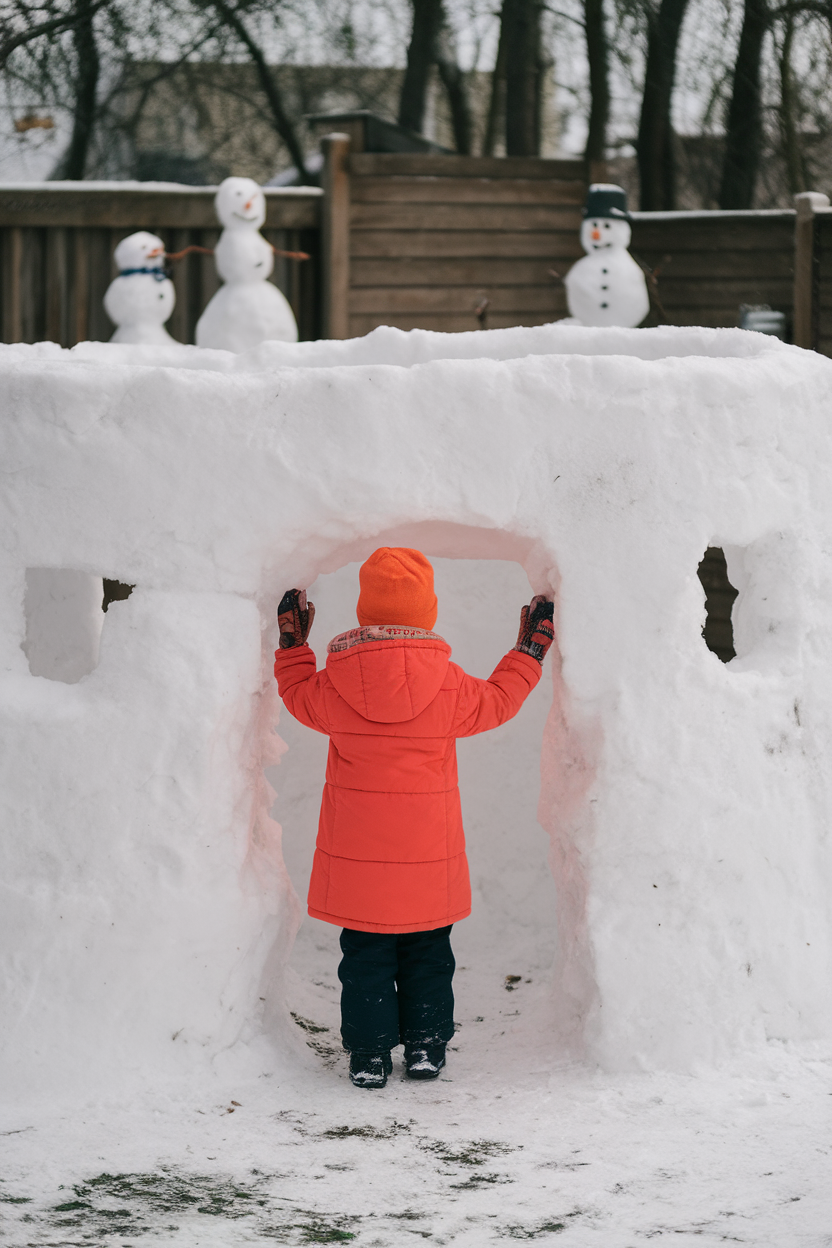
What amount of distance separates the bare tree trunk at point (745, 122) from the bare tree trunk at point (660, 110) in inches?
13.5

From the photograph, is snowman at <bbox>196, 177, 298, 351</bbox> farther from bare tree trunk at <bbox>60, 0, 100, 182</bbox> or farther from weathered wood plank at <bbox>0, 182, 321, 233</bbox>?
bare tree trunk at <bbox>60, 0, 100, 182</bbox>

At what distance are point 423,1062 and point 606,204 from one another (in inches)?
163

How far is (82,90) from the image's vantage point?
8.11m

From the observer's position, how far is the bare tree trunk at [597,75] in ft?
26.5

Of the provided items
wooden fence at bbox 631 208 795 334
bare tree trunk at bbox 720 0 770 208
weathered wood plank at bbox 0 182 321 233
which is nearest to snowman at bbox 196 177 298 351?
weathered wood plank at bbox 0 182 321 233

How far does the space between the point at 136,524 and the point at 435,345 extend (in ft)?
4.08

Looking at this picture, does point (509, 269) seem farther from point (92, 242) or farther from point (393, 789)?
point (393, 789)


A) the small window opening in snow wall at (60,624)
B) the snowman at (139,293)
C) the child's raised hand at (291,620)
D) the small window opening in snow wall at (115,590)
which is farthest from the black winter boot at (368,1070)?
the snowman at (139,293)

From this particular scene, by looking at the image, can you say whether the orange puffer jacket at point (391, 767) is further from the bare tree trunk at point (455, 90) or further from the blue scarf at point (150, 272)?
the bare tree trunk at point (455, 90)

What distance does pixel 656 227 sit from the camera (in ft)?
21.4

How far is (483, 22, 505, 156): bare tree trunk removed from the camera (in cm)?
841

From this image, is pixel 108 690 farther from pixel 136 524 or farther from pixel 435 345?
pixel 435 345

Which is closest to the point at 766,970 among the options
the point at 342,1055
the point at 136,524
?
the point at 342,1055

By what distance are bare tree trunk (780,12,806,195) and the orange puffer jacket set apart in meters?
6.19
